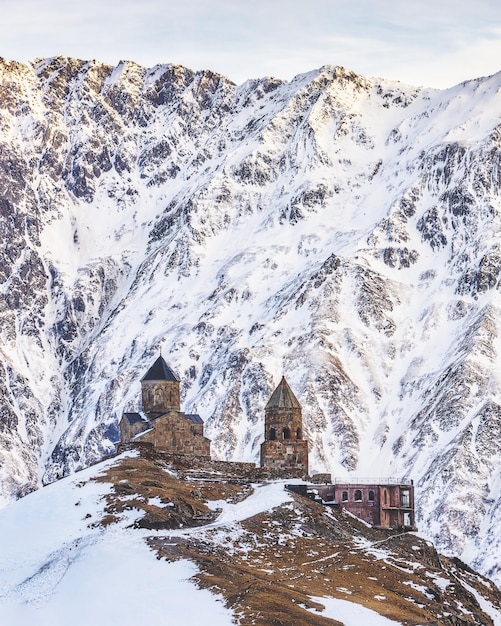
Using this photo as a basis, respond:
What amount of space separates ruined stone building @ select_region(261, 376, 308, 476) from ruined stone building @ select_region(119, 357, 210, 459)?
21.1 ft

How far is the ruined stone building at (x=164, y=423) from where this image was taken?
140250 millimetres

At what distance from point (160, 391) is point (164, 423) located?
28.0ft

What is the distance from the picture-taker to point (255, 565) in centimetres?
9438

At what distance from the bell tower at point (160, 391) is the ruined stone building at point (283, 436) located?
14556 mm

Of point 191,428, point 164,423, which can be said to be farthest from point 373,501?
point 164,423

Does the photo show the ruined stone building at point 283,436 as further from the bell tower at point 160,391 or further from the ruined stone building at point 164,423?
the bell tower at point 160,391

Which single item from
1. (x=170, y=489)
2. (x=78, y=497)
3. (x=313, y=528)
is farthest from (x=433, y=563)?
(x=78, y=497)

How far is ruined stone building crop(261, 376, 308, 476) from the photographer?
5354 inches

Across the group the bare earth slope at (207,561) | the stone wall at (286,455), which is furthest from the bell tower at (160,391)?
the bare earth slope at (207,561)

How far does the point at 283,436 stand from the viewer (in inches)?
5404

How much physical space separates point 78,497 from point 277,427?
32.6m

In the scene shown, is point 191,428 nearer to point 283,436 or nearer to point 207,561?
point 283,436

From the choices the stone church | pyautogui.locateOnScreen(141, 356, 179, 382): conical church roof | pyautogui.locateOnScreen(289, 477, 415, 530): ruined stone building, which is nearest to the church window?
pyautogui.locateOnScreen(289, 477, 415, 530): ruined stone building

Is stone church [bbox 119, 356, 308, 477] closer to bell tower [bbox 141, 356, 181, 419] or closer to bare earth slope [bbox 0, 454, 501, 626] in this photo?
bell tower [bbox 141, 356, 181, 419]
